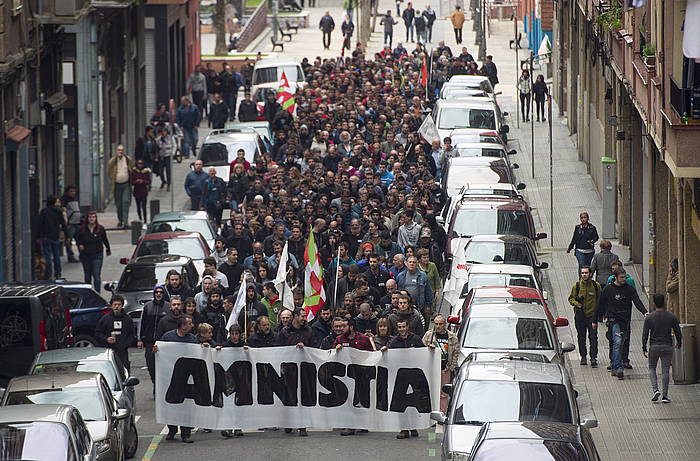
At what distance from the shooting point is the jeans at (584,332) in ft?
75.2

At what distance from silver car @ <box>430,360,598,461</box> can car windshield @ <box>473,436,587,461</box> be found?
1927 mm

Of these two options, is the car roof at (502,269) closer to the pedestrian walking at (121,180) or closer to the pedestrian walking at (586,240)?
the pedestrian walking at (586,240)

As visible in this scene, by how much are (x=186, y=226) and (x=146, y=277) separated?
3.93m

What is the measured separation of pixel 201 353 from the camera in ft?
64.9

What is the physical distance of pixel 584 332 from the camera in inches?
912

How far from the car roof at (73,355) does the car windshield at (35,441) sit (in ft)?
13.2

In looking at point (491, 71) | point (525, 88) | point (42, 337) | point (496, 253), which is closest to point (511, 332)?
point (496, 253)

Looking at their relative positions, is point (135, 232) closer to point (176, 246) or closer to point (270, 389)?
point (176, 246)

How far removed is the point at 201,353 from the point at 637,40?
11539mm

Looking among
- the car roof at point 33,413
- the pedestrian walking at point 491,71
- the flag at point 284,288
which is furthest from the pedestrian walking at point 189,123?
the car roof at point 33,413

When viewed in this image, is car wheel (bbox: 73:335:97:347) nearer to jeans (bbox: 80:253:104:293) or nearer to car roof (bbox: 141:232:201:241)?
car roof (bbox: 141:232:201:241)

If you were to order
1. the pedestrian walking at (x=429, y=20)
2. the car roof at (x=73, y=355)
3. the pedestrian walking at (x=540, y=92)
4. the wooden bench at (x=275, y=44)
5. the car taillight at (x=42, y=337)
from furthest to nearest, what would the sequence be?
the pedestrian walking at (x=429, y=20) → the wooden bench at (x=275, y=44) → the pedestrian walking at (x=540, y=92) → the car taillight at (x=42, y=337) → the car roof at (x=73, y=355)

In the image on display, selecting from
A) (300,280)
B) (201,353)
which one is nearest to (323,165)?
(300,280)

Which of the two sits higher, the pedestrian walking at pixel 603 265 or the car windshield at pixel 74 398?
the pedestrian walking at pixel 603 265
